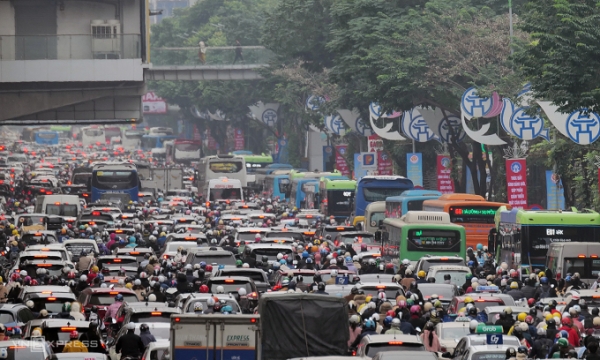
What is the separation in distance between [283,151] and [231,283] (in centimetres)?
7945

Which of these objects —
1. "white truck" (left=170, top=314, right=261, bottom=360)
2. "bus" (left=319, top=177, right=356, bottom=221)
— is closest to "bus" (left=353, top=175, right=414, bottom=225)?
"bus" (left=319, top=177, right=356, bottom=221)

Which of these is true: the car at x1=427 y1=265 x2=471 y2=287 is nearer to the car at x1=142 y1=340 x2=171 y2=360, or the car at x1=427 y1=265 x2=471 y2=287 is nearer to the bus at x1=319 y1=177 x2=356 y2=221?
the car at x1=142 y1=340 x2=171 y2=360

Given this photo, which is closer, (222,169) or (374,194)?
(374,194)

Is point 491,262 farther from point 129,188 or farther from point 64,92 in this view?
point 129,188

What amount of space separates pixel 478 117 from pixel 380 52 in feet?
28.5

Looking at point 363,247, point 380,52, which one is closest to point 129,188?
point 380,52

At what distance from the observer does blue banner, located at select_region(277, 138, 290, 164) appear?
4080 inches

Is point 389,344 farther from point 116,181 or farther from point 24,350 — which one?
point 116,181

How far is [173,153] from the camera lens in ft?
429

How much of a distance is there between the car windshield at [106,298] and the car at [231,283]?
1.36 metres

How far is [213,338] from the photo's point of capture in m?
17.1

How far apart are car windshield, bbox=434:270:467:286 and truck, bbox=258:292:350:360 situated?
9645mm

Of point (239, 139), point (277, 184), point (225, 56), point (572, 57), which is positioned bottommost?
point (277, 184)

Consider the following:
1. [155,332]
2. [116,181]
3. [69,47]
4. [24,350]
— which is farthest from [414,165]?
[24,350]
